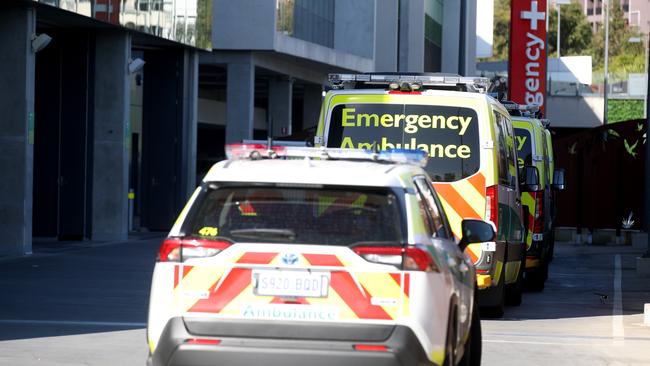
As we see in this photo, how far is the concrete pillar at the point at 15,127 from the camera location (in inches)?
939

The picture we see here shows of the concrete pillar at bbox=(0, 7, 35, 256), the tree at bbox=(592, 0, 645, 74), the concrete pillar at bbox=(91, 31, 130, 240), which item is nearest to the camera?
the concrete pillar at bbox=(0, 7, 35, 256)

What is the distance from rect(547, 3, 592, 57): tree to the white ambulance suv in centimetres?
12243

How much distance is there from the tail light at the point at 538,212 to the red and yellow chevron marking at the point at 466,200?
523 centimetres

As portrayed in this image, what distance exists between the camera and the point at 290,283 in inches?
307

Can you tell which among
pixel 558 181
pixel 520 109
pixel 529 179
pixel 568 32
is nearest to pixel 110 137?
pixel 520 109

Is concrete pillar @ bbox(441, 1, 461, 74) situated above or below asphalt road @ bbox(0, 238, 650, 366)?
above

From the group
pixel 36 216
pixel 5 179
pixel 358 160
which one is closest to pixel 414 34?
pixel 36 216

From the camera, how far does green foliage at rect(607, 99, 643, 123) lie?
3270 inches

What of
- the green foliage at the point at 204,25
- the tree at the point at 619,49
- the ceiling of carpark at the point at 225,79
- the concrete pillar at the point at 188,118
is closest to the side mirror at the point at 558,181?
the green foliage at the point at 204,25

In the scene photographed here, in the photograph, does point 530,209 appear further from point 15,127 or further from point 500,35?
point 500,35

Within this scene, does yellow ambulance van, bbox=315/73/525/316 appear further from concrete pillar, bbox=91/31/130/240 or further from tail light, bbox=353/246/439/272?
concrete pillar, bbox=91/31/130/240

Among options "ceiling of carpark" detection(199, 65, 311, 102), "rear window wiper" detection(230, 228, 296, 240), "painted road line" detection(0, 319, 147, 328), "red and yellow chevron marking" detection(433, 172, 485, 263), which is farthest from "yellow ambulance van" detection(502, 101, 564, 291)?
"ceiling of carpark" detection(199, 65, 311, 102)

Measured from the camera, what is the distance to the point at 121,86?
29.4 metres

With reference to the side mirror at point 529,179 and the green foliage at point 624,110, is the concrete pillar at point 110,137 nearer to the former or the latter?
the side mirror at point 529,179
